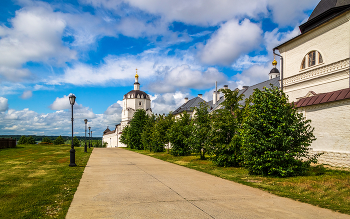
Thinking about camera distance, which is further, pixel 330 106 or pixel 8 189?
pixel 330 106

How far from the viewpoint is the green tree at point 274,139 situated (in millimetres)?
10516

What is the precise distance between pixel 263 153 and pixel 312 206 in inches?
186

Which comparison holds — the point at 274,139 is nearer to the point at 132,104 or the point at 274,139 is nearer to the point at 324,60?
the point at 324,60

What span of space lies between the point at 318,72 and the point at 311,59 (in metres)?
1.58

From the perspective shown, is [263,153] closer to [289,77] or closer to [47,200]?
[47,200]

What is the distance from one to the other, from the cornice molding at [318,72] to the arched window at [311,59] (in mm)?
678

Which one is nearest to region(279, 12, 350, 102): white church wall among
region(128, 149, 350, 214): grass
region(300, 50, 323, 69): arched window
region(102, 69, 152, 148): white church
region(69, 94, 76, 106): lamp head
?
region(300, 50, 323, 69): arched window

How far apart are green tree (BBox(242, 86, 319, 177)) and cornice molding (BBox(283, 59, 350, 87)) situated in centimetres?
791

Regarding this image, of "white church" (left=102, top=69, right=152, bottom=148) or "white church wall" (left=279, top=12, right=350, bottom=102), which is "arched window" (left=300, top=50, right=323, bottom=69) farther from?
"white church" (left=102, top=69, right=152, bottom=148)

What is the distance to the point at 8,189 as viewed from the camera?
802cm

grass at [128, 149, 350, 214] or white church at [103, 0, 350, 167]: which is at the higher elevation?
white church at [103, 0, 350, 167]

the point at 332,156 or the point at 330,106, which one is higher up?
the point at 330,106

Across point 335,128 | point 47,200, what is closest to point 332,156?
point 335,128

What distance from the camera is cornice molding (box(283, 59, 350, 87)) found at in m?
16.0
